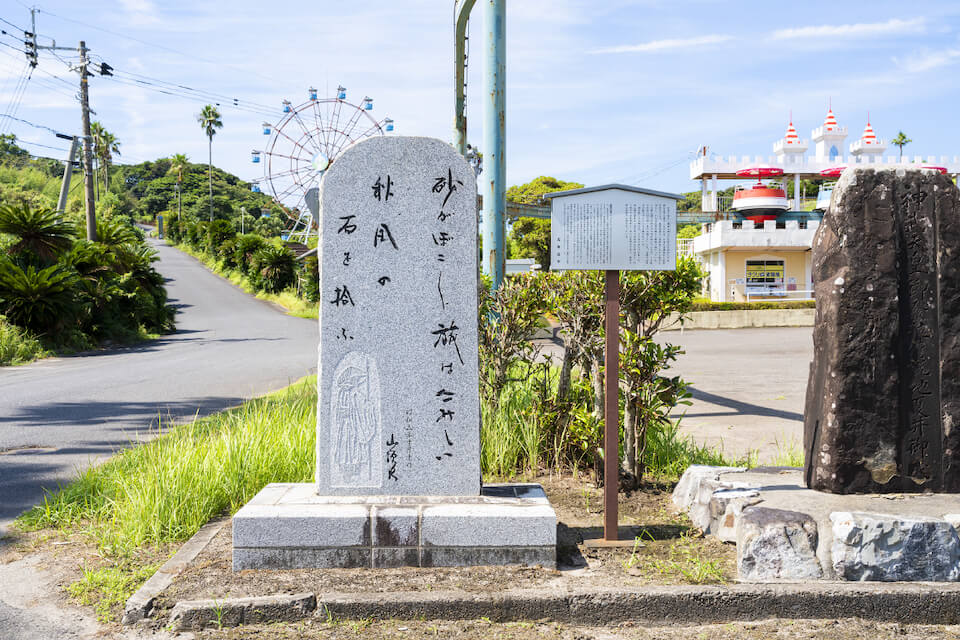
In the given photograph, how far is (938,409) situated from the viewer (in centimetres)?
397

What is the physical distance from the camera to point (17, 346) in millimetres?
14477

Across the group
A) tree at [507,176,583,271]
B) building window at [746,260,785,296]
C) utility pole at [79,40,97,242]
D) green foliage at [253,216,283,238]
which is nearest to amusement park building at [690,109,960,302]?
building window at [746,260,785,296]

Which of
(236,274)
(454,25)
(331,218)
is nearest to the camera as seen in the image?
(331,218)

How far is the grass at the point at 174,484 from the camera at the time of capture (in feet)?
13.6

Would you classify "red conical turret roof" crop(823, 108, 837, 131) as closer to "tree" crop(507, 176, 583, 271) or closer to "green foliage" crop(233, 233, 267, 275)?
"tree" crop(507, 176, 583, 271)

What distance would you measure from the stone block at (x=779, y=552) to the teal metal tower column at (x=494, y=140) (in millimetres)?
4115

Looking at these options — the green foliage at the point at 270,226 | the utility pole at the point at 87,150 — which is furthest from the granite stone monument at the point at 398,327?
the green foliage at the point at 270,226

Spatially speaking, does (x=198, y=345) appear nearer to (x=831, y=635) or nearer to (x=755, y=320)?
(x=831, y=635)

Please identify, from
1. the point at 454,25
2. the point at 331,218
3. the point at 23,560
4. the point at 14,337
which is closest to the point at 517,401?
the point at 331,218

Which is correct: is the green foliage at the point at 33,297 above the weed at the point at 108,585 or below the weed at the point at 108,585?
above

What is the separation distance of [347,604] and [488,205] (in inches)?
189

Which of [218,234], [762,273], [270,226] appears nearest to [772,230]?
[762,273]

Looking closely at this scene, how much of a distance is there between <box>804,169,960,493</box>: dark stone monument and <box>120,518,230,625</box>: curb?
3650mm

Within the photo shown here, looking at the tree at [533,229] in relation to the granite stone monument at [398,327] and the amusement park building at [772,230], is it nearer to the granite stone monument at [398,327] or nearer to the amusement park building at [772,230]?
the amusement park building at [772,230]
